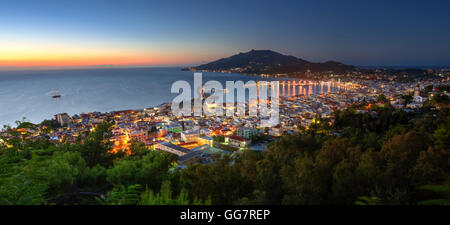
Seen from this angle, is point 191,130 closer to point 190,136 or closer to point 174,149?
point 190,136

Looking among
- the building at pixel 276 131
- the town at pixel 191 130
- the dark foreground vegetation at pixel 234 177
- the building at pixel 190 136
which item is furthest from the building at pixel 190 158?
the building at pixel 276 131

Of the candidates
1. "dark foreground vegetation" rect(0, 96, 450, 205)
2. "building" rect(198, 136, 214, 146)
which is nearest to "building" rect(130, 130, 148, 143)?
"building" rect(198, 136, 214, 146)

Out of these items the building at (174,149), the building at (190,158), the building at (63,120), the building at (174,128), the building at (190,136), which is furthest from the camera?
the building at (63,120)

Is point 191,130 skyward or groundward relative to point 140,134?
skyward

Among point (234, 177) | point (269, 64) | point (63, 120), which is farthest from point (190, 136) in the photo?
point (269, 64)

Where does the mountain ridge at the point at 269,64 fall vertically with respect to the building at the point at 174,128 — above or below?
above

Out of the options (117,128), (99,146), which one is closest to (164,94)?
(117,128)

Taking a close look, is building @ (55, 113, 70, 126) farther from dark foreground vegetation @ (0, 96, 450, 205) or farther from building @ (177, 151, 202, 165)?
dark foreground vegetation @ (0, 96, 450, 205)

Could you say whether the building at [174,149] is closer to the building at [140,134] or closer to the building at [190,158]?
the building at [190,158]

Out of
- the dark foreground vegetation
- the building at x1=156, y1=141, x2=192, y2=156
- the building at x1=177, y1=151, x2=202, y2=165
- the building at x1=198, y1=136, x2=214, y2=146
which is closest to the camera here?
the dark foreground vegetation

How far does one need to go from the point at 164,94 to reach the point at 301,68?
4516 centimetres

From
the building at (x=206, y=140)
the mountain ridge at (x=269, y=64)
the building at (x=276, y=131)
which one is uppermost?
the mountain ridge at (x=269, y=64)
